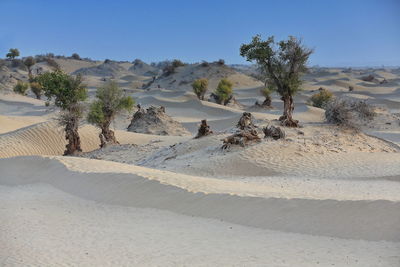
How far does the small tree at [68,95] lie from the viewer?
20.6 metres

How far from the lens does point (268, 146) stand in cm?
1719

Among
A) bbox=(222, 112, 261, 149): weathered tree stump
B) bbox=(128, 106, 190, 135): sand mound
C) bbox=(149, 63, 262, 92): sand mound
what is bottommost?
bbox=(128, 106, 190, 135): sand mound

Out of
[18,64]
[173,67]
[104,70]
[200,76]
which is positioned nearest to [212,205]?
[200,76]

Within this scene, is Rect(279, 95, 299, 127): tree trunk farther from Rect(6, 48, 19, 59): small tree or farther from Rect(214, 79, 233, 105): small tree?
Rect(6, 48, 19, 59): small tree

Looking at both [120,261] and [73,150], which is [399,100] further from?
[120,261]

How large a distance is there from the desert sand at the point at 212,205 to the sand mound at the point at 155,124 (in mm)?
6506

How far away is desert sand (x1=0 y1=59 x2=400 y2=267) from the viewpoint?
7.29m

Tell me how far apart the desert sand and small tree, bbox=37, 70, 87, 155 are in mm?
1280

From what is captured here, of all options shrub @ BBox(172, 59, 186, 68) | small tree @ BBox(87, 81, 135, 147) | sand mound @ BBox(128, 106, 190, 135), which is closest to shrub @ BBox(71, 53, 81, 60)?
shrub @ BBox(172, 59, 186, 68)

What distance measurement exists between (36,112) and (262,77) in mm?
26087

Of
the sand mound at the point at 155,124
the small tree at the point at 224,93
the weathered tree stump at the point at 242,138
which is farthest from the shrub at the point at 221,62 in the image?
the weathered tree stump at the point at 242,138

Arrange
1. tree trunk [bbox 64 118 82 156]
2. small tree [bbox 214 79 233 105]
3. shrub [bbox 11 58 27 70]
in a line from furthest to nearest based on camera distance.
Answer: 1. shrub [bbox 11 58 27 70]
2. small tree [bbox 214 79 233 105]
3. tree trunk [bbox 64 118 82 156]

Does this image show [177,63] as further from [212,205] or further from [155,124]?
[212,205]

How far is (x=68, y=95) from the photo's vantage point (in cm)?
2097
